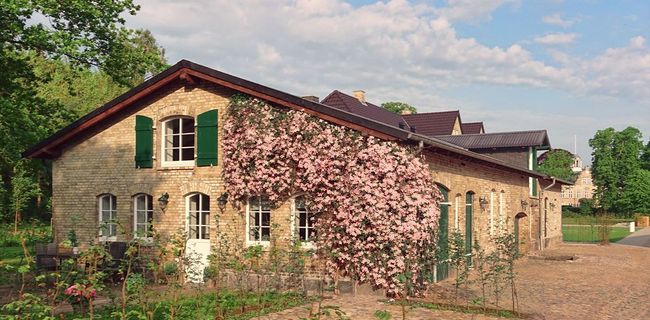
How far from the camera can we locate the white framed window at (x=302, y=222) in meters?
12.8

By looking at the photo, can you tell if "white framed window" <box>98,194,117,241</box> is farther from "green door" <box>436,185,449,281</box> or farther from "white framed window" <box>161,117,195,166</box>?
"green door" <box>436,185,449,281</box>

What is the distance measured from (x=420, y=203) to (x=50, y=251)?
30.0 feet

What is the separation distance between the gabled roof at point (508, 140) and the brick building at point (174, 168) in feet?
32.8

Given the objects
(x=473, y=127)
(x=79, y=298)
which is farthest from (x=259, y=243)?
(x=473, y=127)

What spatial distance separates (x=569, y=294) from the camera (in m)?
12.9

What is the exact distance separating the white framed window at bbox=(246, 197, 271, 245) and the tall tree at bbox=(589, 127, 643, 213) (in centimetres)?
6516

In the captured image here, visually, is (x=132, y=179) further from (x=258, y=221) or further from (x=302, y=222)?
(x=302, y=222)

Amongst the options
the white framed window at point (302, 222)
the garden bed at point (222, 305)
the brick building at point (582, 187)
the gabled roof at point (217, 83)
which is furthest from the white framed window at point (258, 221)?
the brick building at point (582, 187)

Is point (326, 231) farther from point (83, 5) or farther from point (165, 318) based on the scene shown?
point (83, 5)

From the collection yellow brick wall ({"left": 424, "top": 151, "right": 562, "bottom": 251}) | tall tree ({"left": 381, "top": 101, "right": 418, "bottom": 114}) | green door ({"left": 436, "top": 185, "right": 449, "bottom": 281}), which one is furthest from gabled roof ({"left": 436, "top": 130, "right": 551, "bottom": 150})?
tall tree ({"left": 381, "top": 101, "right": 418, "bottom": 114})

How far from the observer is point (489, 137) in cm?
2723

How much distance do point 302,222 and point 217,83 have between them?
12.4 feet

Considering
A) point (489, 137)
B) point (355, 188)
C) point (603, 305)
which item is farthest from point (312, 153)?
point (489, 137)

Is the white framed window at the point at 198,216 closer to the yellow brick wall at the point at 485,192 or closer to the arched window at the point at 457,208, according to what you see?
the yellow brick wall at the point at 485,192
